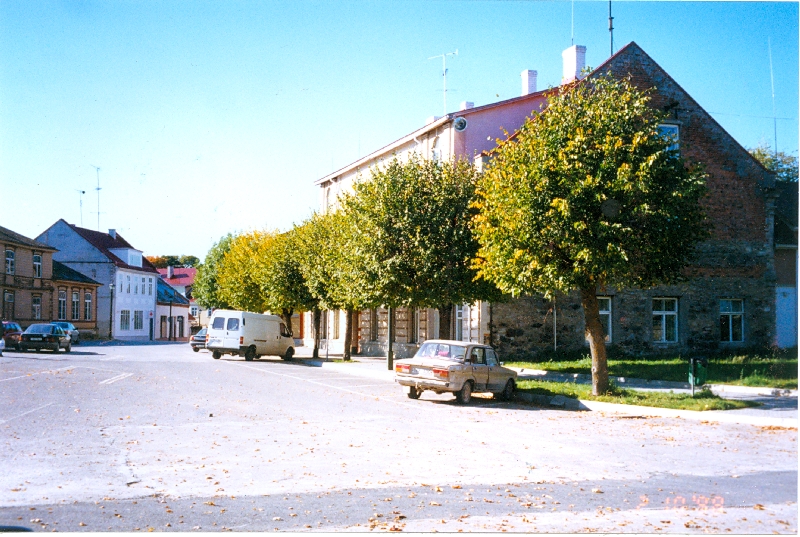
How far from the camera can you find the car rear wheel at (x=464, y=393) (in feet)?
57.6

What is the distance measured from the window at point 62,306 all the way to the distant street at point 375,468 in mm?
28116

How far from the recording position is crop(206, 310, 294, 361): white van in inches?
1367

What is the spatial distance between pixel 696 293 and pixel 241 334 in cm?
2083

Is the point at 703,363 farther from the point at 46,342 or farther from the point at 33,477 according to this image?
the point at 46,342

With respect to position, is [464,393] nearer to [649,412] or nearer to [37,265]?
[649,412]

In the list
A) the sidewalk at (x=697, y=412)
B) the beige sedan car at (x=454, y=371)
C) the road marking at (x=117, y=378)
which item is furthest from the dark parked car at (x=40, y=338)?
the beige sedan car at (x=454, y=371)

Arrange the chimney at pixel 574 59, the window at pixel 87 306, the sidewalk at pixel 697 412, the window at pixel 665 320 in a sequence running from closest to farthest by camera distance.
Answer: the sidewalk at pixel 697 412 → the window at pixel 665 320 → the chimney at pixel 574 59 → the window at pixel 87 306

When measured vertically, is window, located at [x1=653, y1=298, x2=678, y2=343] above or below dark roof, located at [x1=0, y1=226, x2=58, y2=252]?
below

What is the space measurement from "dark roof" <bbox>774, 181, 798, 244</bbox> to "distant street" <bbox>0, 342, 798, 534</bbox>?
19.4 m

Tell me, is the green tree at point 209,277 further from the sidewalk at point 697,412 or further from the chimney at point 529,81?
the sidewalk at point 697,412

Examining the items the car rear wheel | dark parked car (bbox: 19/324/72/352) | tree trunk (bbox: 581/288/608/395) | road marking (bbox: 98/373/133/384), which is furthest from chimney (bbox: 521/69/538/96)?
dark parked car (bbox: 19/324/72/352)

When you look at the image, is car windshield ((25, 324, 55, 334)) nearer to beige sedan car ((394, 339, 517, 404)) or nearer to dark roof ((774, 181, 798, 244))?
beige sedan car ((394, 339, 517, 404))

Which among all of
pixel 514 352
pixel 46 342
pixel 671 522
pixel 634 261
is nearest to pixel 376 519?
pixel 671 522

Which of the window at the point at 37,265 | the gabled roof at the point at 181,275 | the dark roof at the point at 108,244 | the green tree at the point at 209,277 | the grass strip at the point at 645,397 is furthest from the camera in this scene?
the gabled roof at the point at 181,275
